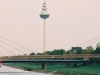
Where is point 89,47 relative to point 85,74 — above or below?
above

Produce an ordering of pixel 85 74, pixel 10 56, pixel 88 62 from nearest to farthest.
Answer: pixel 85 74 < pixel 10 56 < pixel 88 62

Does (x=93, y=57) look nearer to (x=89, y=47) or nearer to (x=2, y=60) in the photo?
(x=2, y=60)

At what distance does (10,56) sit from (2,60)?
4520 mm

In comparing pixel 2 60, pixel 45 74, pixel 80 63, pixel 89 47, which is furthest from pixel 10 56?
pixel 89 47

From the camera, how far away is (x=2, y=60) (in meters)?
133

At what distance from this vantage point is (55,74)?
115m

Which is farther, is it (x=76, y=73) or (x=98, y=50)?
(x=98, y=50)

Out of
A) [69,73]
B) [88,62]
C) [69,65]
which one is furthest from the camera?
[69,65]

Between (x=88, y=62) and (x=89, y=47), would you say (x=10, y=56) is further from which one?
(x=89, y=47)

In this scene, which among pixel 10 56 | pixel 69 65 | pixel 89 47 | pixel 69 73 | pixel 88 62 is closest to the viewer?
pixel 69 73

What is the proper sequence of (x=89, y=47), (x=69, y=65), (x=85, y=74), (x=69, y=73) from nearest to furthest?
(x=85, y=74), (x=69, y=73), (x=69, y=65), (x=89, y=47)

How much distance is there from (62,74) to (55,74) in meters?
2.26

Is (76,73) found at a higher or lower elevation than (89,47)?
lower

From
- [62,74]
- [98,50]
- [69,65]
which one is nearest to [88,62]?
[98,50]
